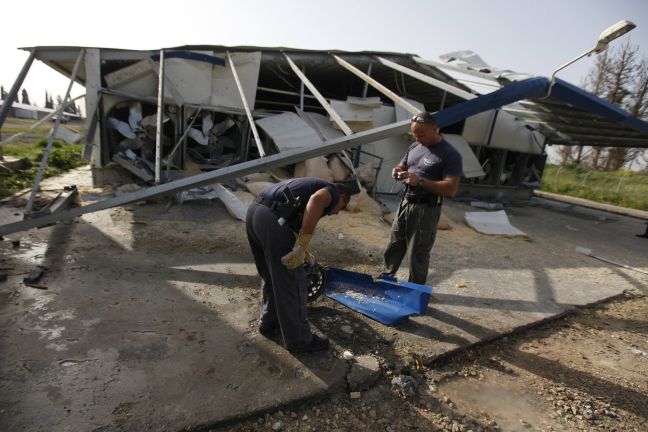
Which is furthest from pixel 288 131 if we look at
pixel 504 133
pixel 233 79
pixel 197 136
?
pixel 504 133

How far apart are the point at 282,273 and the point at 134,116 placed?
7293 millimetres

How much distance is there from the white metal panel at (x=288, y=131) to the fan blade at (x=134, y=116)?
8.88 feet

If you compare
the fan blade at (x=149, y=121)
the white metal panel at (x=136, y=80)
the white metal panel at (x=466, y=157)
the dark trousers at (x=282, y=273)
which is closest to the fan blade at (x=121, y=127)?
the fan blade at (x=149, y=121)

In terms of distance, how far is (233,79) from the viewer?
851cm

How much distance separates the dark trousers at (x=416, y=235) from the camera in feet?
10.7

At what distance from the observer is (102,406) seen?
194cm

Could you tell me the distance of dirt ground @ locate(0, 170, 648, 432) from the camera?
2.16 metres

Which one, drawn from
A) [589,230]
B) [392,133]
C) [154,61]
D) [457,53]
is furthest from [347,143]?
[589,230]

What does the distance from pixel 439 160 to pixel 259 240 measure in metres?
1.84

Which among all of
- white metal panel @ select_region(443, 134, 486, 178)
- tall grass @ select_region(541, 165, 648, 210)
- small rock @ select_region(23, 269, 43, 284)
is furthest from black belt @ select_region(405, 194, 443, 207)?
tall grass @ select_region(541, 165, 648, 210)

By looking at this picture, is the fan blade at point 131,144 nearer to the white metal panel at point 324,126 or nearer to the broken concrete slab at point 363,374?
the white metal panel at point 324,126

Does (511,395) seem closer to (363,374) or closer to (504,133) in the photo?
(363,374)

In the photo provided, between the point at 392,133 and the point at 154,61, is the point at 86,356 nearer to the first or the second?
the point at 392,133

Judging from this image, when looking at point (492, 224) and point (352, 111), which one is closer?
point (492, 224)
